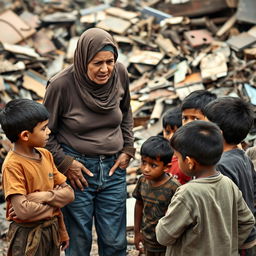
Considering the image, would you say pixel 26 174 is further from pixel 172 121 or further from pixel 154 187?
pixel 172 121

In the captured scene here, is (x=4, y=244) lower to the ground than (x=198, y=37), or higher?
lower

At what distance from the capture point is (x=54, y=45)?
31.8 feet

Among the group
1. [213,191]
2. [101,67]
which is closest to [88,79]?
[101,67]

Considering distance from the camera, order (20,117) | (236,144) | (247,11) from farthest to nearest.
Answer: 1. (247,11)
2. (236,144)
3. (20,117)

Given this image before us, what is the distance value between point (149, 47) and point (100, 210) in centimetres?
597

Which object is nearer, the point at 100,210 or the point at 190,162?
the point at 190,162

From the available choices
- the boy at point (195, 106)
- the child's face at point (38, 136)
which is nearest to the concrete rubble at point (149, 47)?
A: the boy at point (195, 106)

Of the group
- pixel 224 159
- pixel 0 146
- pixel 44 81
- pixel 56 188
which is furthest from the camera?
pixel 44 81

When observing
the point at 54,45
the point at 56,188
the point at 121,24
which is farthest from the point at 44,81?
the point at 56,188

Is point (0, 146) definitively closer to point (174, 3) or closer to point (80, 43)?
point (80, 43)

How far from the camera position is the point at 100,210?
358 cm

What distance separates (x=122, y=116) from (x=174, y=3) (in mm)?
6575

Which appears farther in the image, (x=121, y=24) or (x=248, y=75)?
(x=121, y=24)

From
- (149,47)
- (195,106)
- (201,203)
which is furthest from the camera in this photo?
(149,47)
